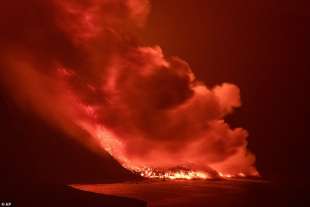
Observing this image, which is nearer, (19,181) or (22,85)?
(19,181)

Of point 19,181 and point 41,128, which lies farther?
point 41,128

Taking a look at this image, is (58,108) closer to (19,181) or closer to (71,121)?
(71,121)

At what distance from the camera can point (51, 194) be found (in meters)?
67.4

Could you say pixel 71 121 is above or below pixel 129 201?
above

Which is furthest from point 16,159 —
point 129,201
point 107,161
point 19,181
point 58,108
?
point 107,161

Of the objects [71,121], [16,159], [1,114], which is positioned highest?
[71,121]

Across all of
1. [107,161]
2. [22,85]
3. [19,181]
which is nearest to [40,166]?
[19,181]

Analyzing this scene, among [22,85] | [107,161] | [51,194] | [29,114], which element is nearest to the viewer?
[51,194]

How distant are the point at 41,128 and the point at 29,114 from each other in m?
4.08

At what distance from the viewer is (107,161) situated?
137 m

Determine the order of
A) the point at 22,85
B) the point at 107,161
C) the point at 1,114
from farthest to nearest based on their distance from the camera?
the point at 107,161, the point at 22,85, the point at 1,114

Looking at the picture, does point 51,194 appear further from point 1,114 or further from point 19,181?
point 1,114

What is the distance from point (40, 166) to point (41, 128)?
14.8 meters

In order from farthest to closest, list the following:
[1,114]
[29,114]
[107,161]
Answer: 1. [107,161]
2. [29,114]
3. [1,114]
